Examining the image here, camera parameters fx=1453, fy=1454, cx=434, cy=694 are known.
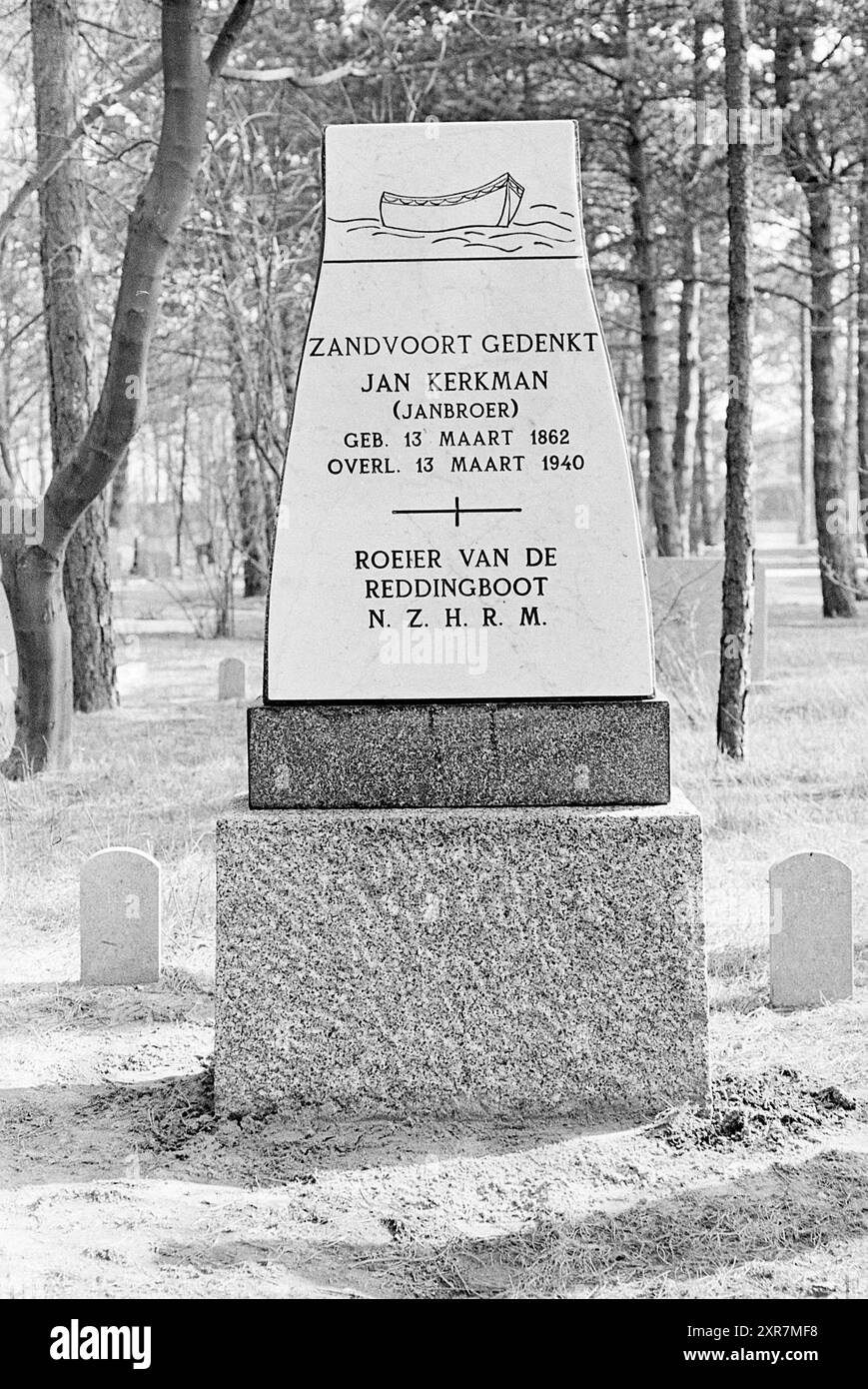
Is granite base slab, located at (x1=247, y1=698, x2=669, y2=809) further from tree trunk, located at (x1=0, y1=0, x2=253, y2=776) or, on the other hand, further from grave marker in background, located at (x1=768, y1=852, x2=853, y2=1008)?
tree trunk, located at (x1=0, y1=0, x2=253, y2=776)

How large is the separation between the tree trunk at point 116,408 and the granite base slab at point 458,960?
4827 mm

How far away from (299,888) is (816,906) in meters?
1.89

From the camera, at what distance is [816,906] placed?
455cm

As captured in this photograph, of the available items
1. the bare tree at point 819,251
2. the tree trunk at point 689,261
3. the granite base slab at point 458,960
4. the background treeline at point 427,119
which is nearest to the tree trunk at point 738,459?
the background treeline at point 427,119

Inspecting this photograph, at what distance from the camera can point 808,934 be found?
4570 millimetres

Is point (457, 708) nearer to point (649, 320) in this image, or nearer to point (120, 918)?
point (120, 918)

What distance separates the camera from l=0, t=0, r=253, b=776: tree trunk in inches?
296

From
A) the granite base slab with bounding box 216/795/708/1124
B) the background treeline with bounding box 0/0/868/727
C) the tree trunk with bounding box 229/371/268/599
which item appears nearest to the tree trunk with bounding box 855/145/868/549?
the background treeline with bounding box 0/0/868/727

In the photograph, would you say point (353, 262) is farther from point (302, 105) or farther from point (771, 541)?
point (771, 541)

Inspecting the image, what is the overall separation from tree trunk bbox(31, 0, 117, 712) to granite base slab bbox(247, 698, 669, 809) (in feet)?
22.6

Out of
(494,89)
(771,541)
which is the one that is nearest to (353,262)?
(494,89)

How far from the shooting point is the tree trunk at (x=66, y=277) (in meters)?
9.94

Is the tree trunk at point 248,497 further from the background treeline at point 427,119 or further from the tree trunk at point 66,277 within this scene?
the tree trunk at point 66,277
